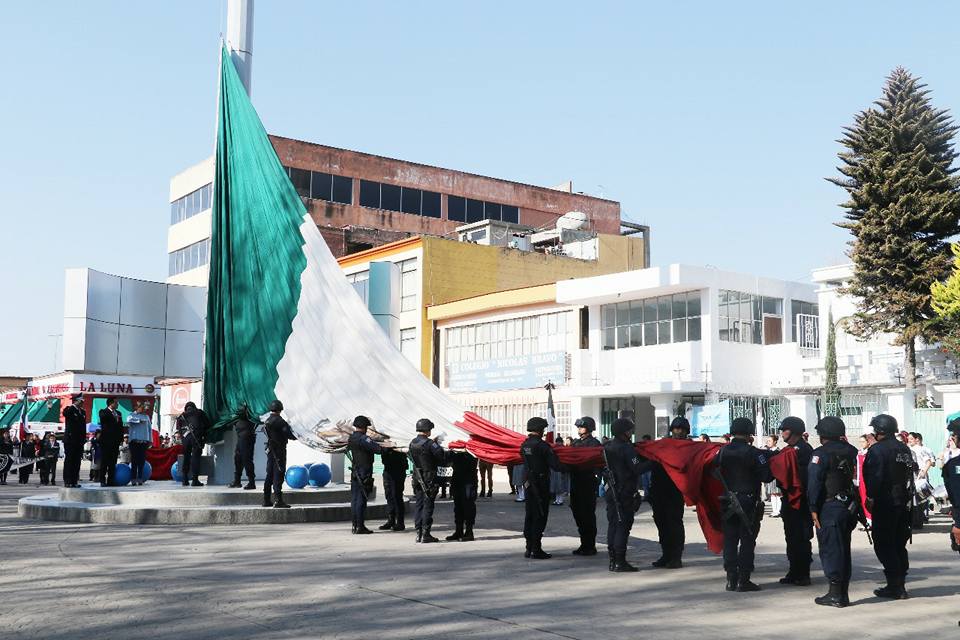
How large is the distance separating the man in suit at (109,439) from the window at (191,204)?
34248 millimetres

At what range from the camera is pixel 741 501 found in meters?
9.10

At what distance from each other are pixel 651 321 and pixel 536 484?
21.5 metres

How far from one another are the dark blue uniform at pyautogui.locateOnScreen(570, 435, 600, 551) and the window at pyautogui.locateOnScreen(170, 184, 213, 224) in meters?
42.4

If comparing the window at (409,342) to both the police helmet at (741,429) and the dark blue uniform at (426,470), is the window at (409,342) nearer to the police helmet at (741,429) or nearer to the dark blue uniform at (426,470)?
the dark blue uniform at (426,470)

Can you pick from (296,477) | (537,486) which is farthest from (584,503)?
(296,477)

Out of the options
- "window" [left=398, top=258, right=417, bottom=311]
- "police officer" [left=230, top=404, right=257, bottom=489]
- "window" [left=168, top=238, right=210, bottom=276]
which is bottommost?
"police officer" [left=230, top=404, right=257, bottom=489]

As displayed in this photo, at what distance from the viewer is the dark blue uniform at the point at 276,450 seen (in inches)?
578

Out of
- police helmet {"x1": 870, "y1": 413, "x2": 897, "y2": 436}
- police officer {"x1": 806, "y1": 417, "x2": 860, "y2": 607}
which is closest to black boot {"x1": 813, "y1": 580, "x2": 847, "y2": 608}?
police officer {"x1": 806, "y1": 417, "x2": 860, "y2": 607}

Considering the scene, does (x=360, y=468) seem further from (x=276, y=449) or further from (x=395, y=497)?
(x=276, y=449)

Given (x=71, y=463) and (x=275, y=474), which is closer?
(x=275, y=474)

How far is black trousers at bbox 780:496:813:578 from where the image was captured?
9367mm

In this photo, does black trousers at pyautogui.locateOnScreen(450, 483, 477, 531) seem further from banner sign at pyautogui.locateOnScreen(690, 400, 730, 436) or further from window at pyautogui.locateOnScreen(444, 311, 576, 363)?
window at pyautogui.locateOnScreen(444, 311, 576, 363)

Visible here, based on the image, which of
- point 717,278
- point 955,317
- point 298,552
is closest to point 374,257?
point 717,278

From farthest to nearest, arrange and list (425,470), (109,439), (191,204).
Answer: (191,204)
(109,439)
(425,470)
